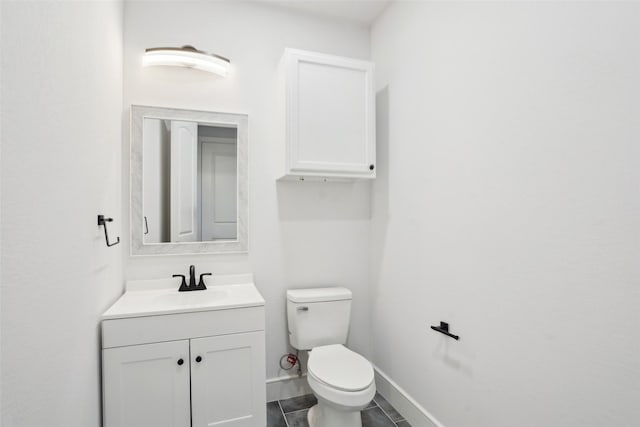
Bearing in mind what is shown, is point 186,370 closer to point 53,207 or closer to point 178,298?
point 178,298

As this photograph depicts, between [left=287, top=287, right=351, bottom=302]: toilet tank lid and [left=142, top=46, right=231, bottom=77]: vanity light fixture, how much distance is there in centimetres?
152

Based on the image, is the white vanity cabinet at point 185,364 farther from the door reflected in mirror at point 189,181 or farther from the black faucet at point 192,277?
the door reflected in mirror at point 189,181

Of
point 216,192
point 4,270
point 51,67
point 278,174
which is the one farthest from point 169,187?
point 4,270

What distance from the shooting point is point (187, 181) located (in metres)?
2.05

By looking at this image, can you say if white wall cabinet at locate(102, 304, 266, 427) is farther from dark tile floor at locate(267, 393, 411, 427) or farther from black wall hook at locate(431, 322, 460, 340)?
black wall hook at locate(431, 322, 460, 340)

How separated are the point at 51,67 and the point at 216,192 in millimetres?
1168

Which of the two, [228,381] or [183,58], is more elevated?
[183,58]

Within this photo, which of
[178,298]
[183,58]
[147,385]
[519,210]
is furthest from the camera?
[183,58]

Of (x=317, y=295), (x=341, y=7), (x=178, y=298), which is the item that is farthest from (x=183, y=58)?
(x=317, y=295)

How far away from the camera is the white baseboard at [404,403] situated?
179 centimetres

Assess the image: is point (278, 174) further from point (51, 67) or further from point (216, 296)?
point (51, 67)

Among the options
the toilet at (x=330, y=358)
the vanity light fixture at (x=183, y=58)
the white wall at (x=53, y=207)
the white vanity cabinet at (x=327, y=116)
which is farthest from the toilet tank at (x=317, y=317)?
the vanity light fixture at (x=183, y=58)

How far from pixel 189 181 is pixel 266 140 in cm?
57

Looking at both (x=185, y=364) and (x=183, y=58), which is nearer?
(x=185, y=364)
